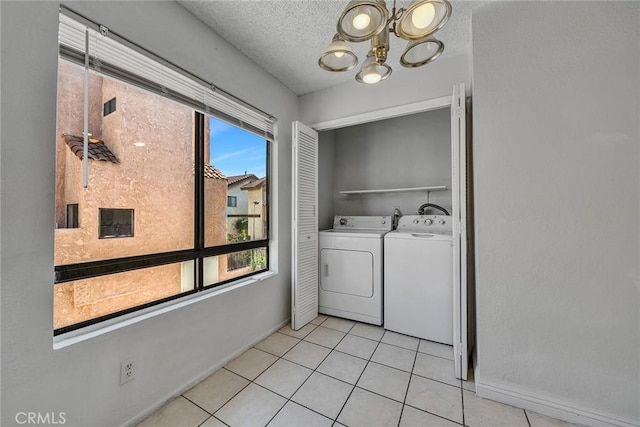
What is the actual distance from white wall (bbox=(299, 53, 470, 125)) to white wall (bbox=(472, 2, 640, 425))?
0.62 metres

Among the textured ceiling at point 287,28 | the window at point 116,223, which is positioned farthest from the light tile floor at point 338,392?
the textured ceiling at point 287,28

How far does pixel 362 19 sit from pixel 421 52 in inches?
17.6

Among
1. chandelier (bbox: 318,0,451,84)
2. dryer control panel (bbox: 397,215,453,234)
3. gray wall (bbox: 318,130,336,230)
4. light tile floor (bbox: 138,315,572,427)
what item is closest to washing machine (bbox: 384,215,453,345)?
dryer control panel (bbox: 397,215,453,234)

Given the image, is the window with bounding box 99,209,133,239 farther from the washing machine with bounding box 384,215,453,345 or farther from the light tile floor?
the washing machine with bounding box 384,215,453,345

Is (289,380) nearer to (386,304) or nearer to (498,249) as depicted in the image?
(386,304)

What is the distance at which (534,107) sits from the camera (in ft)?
4.91

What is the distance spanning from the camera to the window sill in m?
1.19

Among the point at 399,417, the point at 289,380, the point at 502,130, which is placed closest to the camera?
the point at 399,417

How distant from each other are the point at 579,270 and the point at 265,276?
225 centimetres

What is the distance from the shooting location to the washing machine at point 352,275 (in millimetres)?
2607

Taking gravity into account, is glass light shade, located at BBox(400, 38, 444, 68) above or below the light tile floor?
above

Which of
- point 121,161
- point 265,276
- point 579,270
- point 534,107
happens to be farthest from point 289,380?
point 534,107

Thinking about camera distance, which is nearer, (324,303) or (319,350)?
(319,350)

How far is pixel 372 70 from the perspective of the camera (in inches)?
54.8
